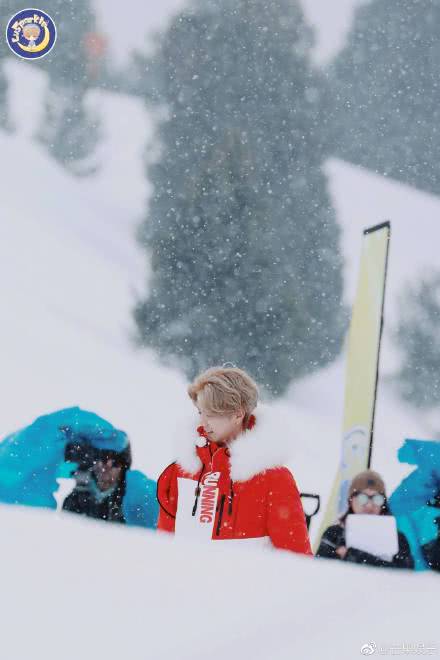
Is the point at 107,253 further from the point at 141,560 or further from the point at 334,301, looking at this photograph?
the point at 141,560

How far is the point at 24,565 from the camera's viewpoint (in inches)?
20.8

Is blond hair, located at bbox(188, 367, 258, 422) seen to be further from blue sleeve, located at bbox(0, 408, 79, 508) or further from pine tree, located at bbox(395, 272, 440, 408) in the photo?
pine tree, located at bbox(395, 272, 440, 408)

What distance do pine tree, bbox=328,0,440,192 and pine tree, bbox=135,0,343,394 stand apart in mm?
5011

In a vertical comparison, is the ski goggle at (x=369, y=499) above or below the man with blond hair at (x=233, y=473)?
above

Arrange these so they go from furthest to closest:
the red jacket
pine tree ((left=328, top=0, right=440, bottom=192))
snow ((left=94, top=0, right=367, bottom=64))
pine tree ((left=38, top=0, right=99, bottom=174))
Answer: snow ((left=94, top=0, right=367, bottom=64))
pine tree ((left=328, top=0, right=440, bottom=192))
pine tree ((left=38, top=0, right=99, bottom=174))
the red jacket

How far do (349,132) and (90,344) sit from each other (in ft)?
34.5

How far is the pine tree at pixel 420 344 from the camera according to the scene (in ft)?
30.3

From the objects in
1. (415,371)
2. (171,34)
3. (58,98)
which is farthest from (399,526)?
(58,98)

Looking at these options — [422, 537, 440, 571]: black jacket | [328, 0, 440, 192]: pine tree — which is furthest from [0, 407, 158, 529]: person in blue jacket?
[328, 0, 440, 192]: pine tree

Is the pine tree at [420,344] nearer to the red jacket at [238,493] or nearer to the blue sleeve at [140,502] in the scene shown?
the blue sleeve at [140,502]

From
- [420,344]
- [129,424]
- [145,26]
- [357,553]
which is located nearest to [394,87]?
[145,26]

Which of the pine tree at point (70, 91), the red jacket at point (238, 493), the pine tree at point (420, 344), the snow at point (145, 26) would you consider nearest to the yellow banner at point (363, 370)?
the red jacket at point (238, 493)

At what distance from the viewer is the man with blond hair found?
1301 millimetres

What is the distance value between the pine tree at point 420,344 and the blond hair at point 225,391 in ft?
27.0
